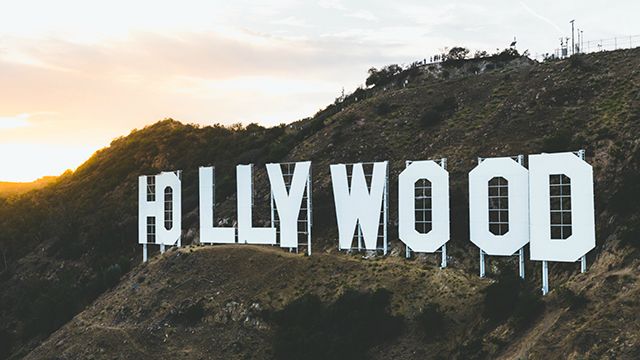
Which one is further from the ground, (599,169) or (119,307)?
(599,169)

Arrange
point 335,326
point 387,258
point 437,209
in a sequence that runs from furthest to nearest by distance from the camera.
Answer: point 387,258, point 437,209, point 335,326

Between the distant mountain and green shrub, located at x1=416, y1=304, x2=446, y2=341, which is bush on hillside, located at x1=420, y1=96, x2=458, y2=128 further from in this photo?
the distant mountain

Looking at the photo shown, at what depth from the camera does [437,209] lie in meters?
40.8

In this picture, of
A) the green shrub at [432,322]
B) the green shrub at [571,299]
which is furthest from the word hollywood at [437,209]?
the green shrub at [432,322]

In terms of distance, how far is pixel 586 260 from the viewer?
36.1 meters

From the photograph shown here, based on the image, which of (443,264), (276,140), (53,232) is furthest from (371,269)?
(53,232)

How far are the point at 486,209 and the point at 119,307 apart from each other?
29940 millimetres

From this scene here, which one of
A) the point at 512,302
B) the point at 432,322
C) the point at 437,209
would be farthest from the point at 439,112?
the point at 512,302

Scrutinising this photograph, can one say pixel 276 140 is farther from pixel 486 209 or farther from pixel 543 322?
pixel 543 322

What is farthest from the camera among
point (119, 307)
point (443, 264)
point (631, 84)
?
point (631, 84)

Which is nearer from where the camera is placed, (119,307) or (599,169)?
(599,169)

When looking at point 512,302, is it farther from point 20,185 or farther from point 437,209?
point 20,185

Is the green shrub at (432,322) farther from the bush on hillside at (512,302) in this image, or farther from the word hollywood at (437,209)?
the word hollywood at (437,209)

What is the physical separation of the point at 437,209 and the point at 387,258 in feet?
20.8
